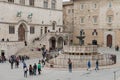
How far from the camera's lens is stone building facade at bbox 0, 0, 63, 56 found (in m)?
46.4

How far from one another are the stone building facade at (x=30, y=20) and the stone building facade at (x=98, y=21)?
519 cm

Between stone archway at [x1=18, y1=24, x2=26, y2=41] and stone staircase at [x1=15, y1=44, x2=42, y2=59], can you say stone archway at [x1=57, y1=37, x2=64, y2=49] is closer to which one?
stone archway at [x1=18, y1=24, x2=26, y2=41]

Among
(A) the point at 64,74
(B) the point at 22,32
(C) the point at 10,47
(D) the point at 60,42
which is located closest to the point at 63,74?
(A) the point at 64,74

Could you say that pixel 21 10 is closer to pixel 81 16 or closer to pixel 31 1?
pixel 31 1

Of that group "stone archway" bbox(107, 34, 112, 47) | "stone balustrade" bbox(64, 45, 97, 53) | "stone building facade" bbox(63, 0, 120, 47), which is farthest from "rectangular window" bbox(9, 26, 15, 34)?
"stone archway" bbox(107, 34, 112, 47)

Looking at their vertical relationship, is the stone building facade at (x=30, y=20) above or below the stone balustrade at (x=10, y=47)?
above

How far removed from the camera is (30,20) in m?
51.1

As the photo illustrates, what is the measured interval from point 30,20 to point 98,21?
15.3 metres

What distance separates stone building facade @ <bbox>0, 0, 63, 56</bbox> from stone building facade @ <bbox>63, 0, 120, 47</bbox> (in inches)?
204

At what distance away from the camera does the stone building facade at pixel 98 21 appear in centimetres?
5722

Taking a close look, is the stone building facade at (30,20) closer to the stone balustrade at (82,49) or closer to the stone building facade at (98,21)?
the stone building facade at (98,21)

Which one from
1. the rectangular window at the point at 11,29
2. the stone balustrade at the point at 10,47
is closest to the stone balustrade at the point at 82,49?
the stone balustrade at the point at 10,47

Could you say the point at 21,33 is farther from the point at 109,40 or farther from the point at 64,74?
the point at 64,74

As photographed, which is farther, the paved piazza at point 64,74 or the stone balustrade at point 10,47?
the stone balustrade at point 10,47
